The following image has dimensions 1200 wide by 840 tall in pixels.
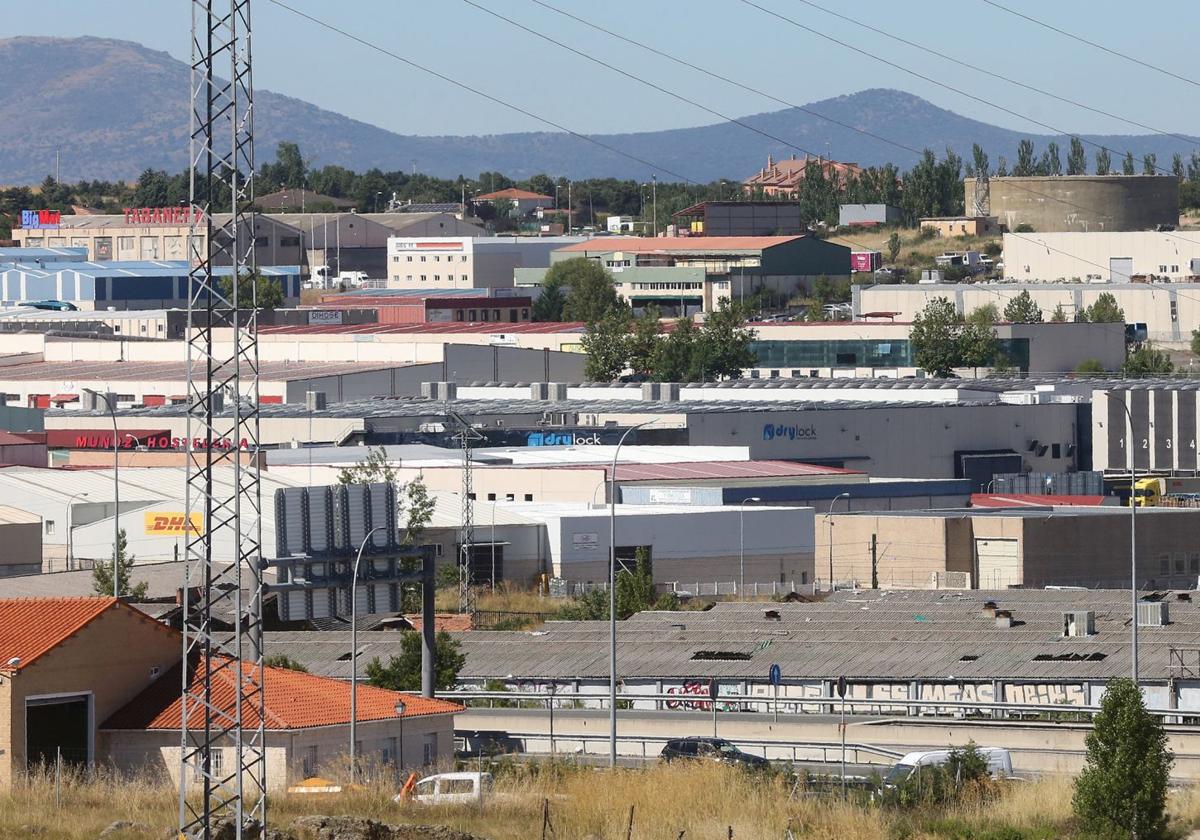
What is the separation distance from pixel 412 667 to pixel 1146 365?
74894 mm

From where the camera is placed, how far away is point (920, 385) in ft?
293

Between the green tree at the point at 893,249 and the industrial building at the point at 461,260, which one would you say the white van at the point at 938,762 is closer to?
the industrial building at the point at 461,260

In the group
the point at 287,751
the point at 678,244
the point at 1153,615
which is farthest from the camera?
the point at 678,244

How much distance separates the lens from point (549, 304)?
14412 centimetres

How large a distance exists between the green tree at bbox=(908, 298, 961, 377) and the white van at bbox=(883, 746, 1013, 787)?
7726 cm

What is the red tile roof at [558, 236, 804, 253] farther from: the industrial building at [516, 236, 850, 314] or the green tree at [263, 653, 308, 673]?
the green tree at [263, 653, 308, 673]

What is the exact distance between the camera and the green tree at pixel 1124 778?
22016mm

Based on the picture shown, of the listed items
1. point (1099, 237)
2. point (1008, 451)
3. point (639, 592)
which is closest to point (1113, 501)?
point (1008, 451)

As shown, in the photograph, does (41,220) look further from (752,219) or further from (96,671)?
(96,671)

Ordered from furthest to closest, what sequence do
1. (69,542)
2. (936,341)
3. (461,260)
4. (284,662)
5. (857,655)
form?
(461,260) < (936,341) < (69,542) < (857,655) < (284,662)

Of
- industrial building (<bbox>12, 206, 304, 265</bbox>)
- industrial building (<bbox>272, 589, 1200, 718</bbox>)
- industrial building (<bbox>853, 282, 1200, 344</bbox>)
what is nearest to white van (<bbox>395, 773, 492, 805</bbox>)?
industrial building (<bbox>272, 589, 1200, 718</bbox>)

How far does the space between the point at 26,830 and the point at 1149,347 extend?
3990 inches

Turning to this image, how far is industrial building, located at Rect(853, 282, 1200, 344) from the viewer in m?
123

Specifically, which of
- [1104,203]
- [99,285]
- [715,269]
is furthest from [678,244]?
[99,285]
